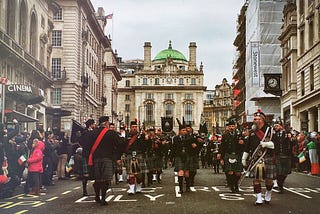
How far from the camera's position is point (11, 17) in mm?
34812

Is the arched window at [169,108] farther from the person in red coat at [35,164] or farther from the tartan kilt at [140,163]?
the person in red coat at [35,164]

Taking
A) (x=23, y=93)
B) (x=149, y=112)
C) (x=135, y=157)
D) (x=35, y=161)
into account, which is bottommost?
(x=35, y=161)

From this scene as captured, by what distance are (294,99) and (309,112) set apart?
441cm

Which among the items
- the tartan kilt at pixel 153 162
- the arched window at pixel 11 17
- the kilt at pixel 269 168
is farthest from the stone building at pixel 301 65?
the kilt at pixel 269 168

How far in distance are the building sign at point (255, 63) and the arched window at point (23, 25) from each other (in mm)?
→ 19263

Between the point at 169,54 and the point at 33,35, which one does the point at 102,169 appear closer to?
the point at 33,35

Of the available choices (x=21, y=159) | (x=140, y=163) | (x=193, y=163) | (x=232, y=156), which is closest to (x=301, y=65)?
(x=232, y=156)

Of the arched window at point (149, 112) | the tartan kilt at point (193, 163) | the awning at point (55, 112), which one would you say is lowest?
the tartan kilt at point (193, 163)

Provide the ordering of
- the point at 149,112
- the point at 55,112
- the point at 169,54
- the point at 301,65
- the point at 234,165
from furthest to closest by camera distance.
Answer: the point at 169,54 < the point at 149,112 < the point at 55,112 < the point at 301,65 < the point at 234,165

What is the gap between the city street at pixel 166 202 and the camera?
10836 millimetres

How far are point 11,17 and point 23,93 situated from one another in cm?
763

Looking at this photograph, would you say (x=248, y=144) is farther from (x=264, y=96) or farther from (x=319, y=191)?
(x=264, y=96)

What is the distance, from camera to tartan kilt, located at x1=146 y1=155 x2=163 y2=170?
1648 centimetres

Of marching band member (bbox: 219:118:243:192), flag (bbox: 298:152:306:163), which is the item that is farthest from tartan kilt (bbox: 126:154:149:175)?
flag (bbox: 298:152:306:163)
